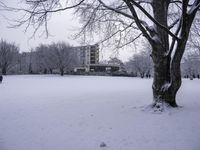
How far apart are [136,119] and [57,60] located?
4871 cm

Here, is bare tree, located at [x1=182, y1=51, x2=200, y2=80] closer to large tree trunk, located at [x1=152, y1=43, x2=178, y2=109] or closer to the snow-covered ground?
large tree trunk, located at [x1=152, y1=43, x2=178, y2=109]

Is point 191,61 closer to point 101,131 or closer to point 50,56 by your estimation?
point 50,56

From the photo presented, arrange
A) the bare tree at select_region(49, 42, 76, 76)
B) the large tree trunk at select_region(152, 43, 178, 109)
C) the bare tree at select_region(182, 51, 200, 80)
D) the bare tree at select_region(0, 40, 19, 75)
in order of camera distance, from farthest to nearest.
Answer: the bare tree at select_region(0, 40, 19, 75), the bare tree at select_region(49, 42, 76, 76), the bare tree at select_region(182, 51, 200, 80), the large tree trunk at select_region(152, 43, 178, 109)

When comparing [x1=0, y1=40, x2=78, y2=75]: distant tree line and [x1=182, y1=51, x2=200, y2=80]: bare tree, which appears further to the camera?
[x1=0, y1=40, x2=78, y2=75]: distant tree line

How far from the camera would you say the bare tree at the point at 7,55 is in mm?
52691

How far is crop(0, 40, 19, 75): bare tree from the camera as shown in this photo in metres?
52.7

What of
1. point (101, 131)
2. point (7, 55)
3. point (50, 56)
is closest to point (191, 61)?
point (50, 56)

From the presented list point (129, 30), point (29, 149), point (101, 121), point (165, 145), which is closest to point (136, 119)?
point (101, 121)

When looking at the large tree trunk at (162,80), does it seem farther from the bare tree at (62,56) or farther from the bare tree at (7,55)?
the bare tree at (7,55)

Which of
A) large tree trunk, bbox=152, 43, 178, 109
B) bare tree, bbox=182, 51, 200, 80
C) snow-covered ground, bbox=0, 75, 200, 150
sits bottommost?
snow-covered ground, bbox=0, 75, 200, 150

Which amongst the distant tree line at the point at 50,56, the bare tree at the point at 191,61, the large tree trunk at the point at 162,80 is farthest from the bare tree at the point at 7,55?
the large tree trunk at the point at 162,80

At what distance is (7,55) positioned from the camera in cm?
5316

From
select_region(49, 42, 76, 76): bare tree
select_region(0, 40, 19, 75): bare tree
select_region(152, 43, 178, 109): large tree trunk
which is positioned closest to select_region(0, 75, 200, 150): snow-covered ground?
select_region(152, 43, 178, 109): large tree trunk

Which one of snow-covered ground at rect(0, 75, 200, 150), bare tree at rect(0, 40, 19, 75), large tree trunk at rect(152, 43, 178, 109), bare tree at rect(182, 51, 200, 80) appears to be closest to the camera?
snow-covered ground at rect(0, 75, 200, 150)
